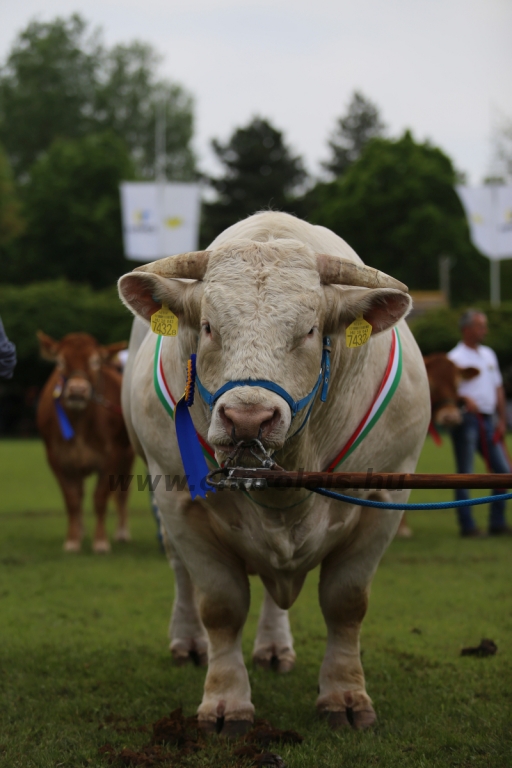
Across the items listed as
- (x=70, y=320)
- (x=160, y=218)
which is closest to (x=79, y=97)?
(x=70, y=320)

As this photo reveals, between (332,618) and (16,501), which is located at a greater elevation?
(332,618)

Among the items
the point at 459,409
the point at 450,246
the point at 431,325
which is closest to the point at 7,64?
the point at 450,246

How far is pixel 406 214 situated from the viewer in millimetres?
45531

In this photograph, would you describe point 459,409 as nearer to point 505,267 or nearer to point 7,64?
point 505,267

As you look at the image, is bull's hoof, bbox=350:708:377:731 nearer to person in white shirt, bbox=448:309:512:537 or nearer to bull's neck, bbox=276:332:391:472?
bull's neck, bbox=276:332:391:472

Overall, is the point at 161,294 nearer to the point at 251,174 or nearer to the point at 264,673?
the point at 264,673

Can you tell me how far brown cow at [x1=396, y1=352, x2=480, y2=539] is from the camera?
31.3ft

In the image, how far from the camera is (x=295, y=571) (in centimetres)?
393

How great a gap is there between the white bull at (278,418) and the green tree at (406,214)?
1607 inches

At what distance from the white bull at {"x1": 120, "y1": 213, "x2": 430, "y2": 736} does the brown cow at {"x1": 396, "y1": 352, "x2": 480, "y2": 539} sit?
5.13m

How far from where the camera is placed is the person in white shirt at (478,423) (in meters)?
9.92

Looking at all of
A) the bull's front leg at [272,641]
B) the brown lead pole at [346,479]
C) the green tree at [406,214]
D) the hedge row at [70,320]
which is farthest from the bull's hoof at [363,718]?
the green tree at [406,214]

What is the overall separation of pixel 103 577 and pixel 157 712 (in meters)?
3.51

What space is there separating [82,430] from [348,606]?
19.1 feet
